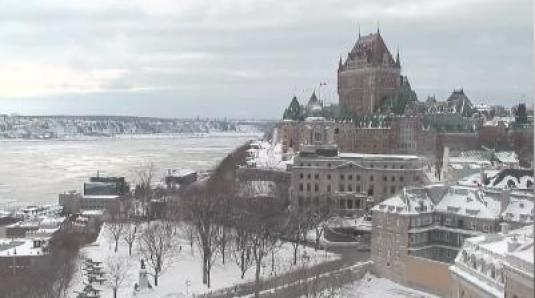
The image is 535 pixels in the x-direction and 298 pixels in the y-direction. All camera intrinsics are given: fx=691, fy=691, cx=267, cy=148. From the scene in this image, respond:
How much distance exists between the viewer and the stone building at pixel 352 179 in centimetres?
5375

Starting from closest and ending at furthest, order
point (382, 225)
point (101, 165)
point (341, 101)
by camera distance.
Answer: point (382, 225), point (341, 101), point (101, 165)

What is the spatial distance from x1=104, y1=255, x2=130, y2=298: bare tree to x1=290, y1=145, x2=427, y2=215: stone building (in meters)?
18.7

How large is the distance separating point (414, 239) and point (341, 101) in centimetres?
5008

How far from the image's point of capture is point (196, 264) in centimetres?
3769

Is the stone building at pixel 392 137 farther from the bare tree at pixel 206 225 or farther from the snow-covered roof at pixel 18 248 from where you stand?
the snow-covered roof at pixel 18 248

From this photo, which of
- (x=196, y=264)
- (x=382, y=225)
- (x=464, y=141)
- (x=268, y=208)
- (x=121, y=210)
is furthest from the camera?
(x=464, y=141)

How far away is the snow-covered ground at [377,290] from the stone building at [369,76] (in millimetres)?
43893

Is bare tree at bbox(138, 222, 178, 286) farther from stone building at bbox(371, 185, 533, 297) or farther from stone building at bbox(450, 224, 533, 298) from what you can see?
stone building at bbox(450, 224, 533, 298)

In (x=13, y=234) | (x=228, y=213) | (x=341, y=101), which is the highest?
(x=341, y=101)

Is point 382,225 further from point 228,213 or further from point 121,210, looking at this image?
point 121,210

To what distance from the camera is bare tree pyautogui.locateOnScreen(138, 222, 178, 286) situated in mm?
34906

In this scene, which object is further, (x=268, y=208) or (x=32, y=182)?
(x=32, y=182)

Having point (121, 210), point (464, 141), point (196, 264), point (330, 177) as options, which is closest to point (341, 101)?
point (464, 141)

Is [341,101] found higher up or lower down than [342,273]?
higher up
